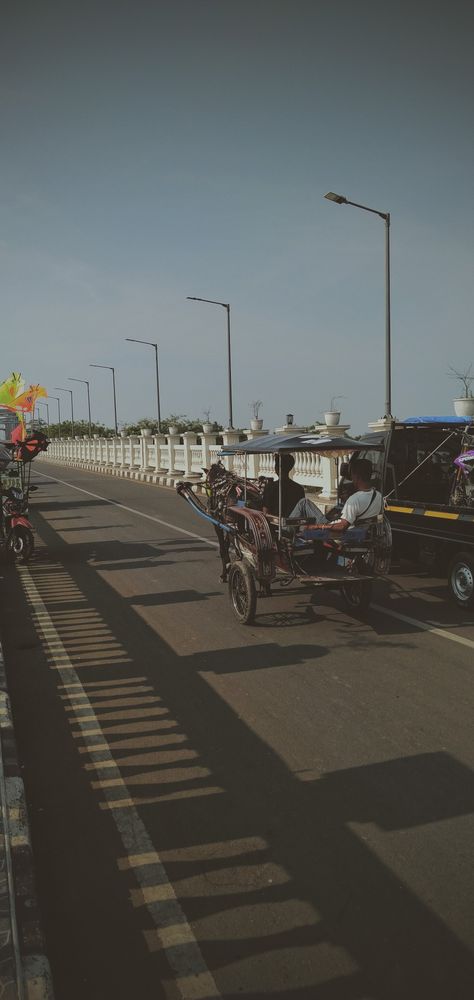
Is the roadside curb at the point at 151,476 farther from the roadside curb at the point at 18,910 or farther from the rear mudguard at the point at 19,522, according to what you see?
the roadside curb at the point at 18,910

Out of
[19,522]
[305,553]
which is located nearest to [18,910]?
[305,553]

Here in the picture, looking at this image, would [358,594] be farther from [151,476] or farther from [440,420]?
[151,476]

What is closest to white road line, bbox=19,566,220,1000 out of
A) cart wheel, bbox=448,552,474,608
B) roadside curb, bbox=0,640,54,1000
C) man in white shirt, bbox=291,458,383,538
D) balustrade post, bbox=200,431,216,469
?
roadside curb, bbox=0,640,54,1000

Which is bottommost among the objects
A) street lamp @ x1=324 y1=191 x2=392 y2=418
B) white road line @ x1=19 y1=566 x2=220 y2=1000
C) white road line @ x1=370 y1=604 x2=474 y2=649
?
white road line @ x1=19 y1=566 x2=220 y2=1000

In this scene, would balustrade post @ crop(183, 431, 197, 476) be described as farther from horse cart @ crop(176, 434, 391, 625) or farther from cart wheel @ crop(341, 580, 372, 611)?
cart wheel @ crop(341, 580, 372, 611)

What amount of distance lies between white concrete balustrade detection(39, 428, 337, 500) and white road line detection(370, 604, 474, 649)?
3.36 m

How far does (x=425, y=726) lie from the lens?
16.3ft

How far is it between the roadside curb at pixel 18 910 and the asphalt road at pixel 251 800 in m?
0.16

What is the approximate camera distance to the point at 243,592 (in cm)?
776

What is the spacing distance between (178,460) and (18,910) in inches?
1207

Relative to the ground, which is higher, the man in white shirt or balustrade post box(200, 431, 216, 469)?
balustrade post box(200, 431, 216, 469)

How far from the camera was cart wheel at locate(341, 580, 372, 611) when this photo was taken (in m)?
7.72

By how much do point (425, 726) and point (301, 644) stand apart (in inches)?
82.5

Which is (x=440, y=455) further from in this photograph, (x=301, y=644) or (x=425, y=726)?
(x=425, y=726)
